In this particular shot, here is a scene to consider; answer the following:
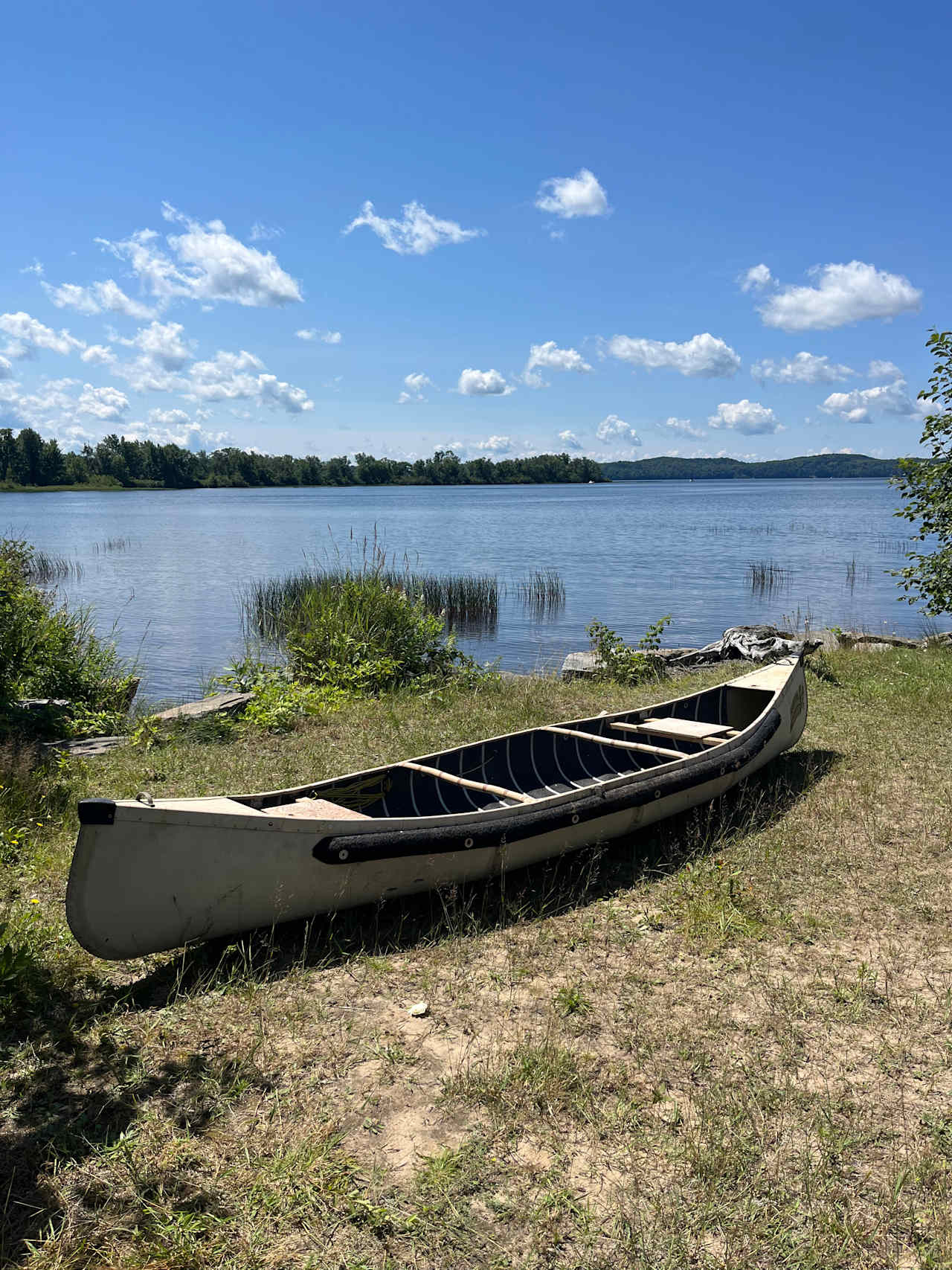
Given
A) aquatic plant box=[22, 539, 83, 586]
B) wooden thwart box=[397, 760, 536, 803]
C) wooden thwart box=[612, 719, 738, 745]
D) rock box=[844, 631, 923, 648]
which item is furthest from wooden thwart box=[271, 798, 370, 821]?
aquatic plant box=[22, 539, 83, 586]

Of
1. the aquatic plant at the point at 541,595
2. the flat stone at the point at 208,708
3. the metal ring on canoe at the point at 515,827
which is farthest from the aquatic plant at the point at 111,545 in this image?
the metal ring on canoe at the point at 515,827

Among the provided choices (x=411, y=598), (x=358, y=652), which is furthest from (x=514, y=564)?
(x=358, y=652)

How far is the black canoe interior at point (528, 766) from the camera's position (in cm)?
583

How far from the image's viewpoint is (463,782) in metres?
5.96

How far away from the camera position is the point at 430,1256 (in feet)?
8.97

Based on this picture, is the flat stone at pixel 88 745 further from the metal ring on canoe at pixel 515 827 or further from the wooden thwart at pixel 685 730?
the wooden thwart at pixel 685 730

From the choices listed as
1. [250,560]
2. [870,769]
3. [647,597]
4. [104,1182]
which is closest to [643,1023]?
[104,1182]

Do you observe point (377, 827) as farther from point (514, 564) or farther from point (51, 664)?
point (514, 564)

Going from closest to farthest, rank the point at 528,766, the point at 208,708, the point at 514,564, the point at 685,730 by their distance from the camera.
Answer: the point at 528,766
the point at 685,730
the point at 208,708
the point at 514,564

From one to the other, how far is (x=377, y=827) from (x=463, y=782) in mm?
1255

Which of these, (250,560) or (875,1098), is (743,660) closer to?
(875,1098)

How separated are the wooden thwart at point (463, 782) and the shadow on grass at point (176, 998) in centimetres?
49

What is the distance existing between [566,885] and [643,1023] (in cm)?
169

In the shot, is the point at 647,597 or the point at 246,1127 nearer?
the point at 246,1127
